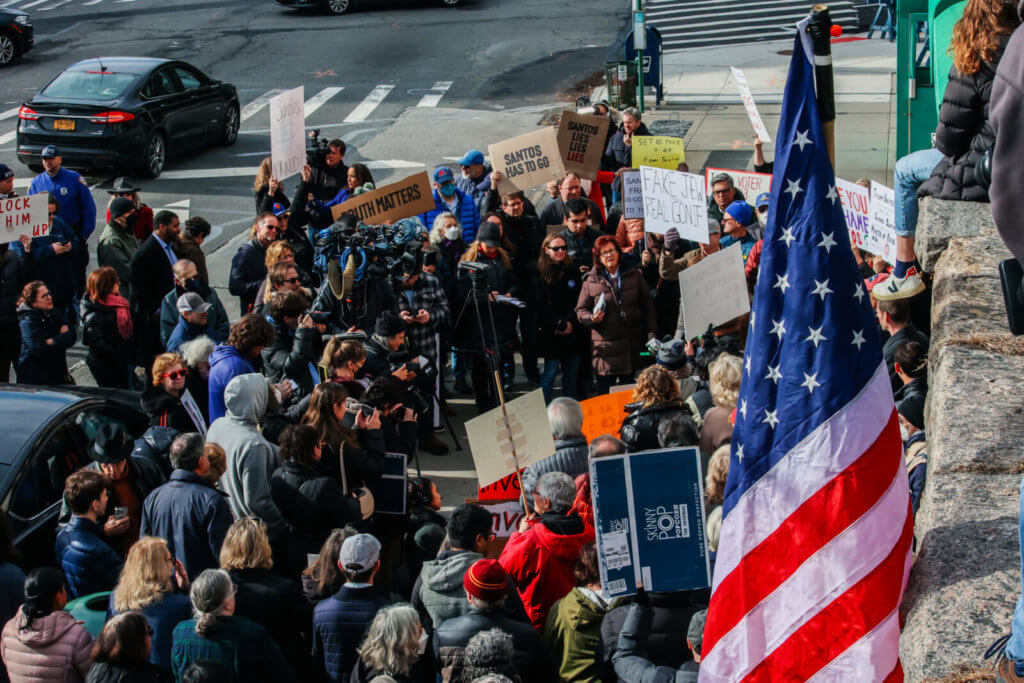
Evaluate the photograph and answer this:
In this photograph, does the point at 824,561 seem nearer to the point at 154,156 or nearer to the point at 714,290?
A: the point at 714,290

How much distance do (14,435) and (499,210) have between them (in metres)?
5.40

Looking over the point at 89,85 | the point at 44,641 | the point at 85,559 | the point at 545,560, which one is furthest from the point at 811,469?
the point at 89,85

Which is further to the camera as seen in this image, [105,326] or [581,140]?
[581,140]

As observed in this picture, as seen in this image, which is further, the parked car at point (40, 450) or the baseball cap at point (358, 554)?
the parked car at point (40, 450)

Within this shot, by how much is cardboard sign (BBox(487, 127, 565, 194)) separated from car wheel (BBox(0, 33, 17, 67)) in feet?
51.5

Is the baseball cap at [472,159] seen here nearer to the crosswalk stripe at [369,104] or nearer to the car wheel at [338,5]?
the crosswalk stripe at [369,104]

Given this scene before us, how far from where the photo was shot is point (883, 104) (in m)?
19.6

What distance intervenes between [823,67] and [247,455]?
4031 mm

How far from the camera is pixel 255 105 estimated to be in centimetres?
2189

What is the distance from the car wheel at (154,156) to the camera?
17.2 metres

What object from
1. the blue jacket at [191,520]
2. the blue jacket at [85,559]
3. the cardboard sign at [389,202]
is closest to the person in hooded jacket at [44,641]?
the blue jacket at [85,559]

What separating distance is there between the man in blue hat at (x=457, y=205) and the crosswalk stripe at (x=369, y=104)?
984 cm

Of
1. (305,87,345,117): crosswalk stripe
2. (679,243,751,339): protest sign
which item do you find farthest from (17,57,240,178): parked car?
(679,243,751,339): protest sign

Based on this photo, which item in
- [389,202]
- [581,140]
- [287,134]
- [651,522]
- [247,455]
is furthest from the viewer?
[581,140]
